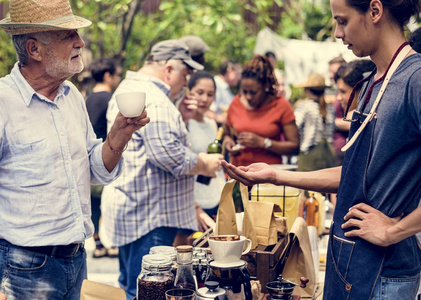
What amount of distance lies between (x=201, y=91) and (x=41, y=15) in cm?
281

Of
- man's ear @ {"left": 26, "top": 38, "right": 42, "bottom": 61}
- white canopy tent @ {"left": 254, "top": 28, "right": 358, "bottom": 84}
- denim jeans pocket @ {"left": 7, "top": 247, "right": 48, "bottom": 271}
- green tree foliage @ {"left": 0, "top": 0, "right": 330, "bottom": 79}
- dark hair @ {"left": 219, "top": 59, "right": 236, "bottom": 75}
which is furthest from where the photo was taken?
white canopy tent @ {"left": 254, "top": 28, "right": 358, "bottom": 84}

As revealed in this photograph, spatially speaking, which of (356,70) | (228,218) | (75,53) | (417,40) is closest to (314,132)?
(356,70)

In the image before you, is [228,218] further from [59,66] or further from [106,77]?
[106,77]

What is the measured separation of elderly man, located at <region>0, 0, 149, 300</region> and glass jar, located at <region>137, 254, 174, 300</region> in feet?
1.55

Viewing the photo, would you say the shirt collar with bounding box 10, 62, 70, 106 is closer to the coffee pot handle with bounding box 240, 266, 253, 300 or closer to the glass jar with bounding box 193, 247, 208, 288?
the glass jar with bounding box 193, 247, 208, 288

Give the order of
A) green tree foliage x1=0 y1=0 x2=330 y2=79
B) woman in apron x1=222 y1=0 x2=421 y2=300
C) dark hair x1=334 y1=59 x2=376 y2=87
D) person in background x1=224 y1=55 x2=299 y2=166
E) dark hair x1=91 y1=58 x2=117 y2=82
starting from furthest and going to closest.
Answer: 1. green tree foliage x1=0 y1=0 x2=330 y2=79
2. dark hair x1=91 y1=58 x2=117 y2=82
3. person in background x1=224 y1=55 x2=299 y2=166
4. dark hair x1=334 y1=59 x2=376 y2=87
5. woman in apron x1=222 y1=0 x2=421 y2=300

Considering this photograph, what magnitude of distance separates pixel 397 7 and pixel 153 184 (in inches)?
86.6

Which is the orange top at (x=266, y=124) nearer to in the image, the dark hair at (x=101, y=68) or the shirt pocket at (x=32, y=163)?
the dark hair at (x=101, y=68)

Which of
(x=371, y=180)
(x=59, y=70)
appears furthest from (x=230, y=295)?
(x=59, y=70)

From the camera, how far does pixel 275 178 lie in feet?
8.31

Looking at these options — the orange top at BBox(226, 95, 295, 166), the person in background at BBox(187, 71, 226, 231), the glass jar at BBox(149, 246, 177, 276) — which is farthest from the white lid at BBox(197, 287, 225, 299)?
the orange top at BBox(226, 95, 295, 166)

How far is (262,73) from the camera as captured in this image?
516 cm

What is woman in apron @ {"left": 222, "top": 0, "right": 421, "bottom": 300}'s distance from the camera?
1.99m

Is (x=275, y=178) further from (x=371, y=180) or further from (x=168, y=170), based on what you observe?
(x=168, y=170)
